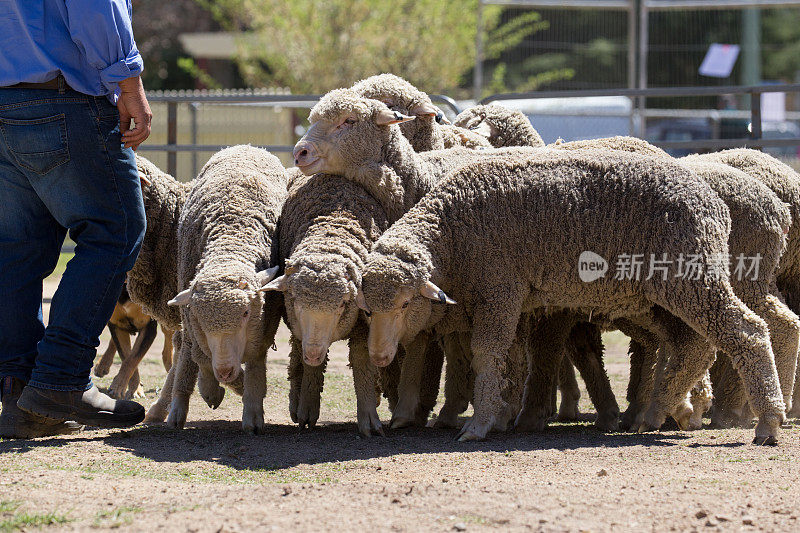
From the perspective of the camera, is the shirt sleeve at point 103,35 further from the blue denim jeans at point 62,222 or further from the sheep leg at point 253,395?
the sheep leg at point 253,395

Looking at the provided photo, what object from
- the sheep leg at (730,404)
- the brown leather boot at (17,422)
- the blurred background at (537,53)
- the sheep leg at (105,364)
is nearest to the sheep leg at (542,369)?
the sheep leg at (730,404)

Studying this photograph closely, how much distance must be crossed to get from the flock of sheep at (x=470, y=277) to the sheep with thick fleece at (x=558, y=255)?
0.04 feet

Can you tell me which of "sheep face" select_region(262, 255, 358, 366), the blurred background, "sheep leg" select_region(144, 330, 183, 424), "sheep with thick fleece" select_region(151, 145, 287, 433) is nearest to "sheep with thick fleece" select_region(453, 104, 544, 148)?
"sheep with thick fleece" select_region(151, 145, 287, 433)

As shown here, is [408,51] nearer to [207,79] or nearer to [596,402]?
[207,79]

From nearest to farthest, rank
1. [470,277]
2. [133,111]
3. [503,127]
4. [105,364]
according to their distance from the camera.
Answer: [133,111], [470,277], [503,127], [105,364]

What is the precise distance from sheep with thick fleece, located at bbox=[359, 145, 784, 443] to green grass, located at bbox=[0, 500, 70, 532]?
228 cm

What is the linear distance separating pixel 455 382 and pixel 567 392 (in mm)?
1044

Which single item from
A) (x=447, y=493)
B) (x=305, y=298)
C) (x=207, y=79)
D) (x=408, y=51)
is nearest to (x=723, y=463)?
(x=447, y=493)

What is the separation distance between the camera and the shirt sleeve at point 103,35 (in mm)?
5078

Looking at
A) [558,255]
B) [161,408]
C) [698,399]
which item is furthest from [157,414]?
[698,399]

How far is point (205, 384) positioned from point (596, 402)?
2.59m

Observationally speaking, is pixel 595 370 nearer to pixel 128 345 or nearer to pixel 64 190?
pixel 64 190

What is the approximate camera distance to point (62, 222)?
536cm

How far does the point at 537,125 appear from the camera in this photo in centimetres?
1413
